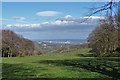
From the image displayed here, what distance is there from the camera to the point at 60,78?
13.3 m

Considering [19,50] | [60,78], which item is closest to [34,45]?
[19,50]

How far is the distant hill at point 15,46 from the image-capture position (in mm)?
55188

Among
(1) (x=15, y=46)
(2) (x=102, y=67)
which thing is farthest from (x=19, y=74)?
(1) (x=15, y=46)

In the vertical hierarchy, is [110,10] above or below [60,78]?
above

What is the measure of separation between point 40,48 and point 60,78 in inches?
2129

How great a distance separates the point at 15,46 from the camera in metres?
58.8

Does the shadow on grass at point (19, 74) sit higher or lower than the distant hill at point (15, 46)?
lower

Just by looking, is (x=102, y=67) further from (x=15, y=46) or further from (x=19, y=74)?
(x=15, y=46)

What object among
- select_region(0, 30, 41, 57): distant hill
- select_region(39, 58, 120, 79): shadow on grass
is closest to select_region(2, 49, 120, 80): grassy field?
select_region(39, 58, 120, 79): shadow on grass

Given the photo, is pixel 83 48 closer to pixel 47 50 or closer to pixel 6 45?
pixel 47 50

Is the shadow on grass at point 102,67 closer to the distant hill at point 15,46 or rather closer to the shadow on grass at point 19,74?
the shadow on grass at point 19,74

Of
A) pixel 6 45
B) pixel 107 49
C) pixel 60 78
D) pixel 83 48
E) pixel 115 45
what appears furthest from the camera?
pixel 83 48

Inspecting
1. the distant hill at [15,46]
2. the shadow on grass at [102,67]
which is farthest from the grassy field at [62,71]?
the distant hill at [15,46]

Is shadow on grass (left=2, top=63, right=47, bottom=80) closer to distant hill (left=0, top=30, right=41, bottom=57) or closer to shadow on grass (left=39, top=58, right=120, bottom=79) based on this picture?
shadow on grass (left=39, top=58, right=120, bottom=79)
